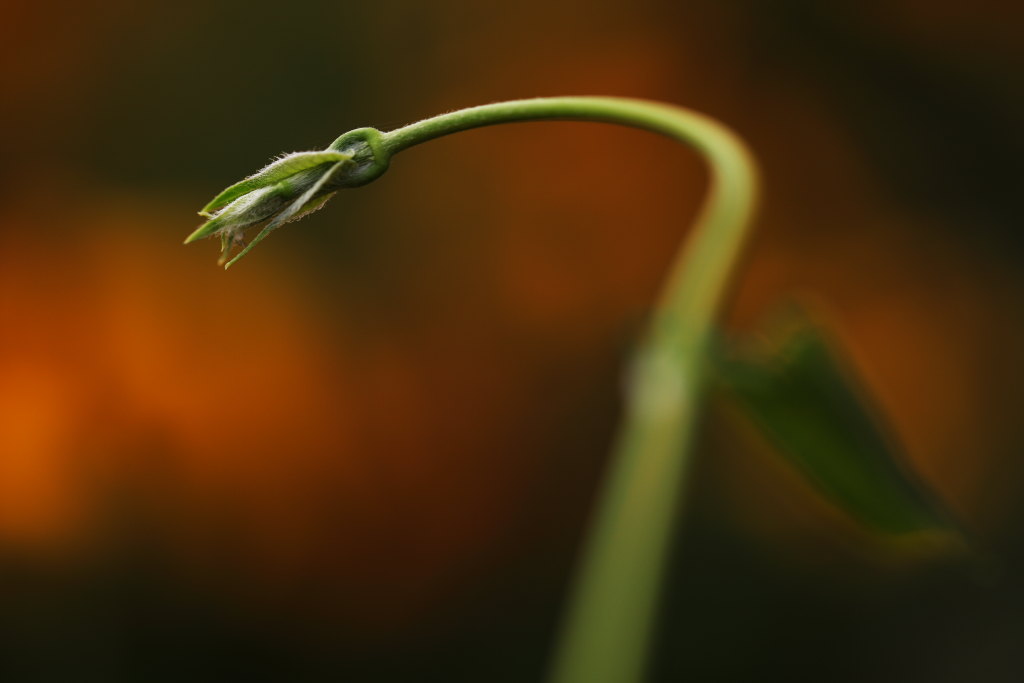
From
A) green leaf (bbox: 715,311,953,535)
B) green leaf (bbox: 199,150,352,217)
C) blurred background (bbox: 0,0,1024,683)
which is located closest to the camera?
green leaf (bbox: 199,150,352,217)

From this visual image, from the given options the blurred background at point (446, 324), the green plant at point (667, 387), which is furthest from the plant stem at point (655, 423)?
the blurred background at point (446, 324)

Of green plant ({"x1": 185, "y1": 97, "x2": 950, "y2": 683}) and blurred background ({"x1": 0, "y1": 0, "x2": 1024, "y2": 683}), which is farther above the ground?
blurred background ({"x1": 0, "y1": 0, "x2": 1024, "y2": 683})

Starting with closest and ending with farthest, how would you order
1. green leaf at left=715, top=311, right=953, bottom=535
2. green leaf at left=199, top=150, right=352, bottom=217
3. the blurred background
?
green leaf at left=199, top=150, right=352, bottom=217, green leaf at left=715, top=311, right=953, bottom=535, the blurred background

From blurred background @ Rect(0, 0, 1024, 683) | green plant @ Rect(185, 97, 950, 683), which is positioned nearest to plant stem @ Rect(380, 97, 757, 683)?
green plant @ Rect(185, 97, 950, 683)

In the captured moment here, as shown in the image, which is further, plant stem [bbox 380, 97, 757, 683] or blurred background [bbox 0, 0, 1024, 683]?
blurred background [bbox 0, 0, 1024, 683]

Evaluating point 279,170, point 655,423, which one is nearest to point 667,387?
point 655,423

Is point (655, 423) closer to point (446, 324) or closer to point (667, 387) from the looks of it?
point (667, 387)

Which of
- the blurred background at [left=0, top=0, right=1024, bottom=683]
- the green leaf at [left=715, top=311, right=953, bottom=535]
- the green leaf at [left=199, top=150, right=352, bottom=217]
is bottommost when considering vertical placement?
the green leaf at [left=199, top=150, right=352, bottom=217]

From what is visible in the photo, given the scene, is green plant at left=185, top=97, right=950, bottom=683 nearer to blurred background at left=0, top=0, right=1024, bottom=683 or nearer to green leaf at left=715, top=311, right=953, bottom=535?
green leaf at left=715, top=311, right=953, bottom=535

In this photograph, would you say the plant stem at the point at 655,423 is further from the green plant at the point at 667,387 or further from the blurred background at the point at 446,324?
the blurred background at the point at 446,324
